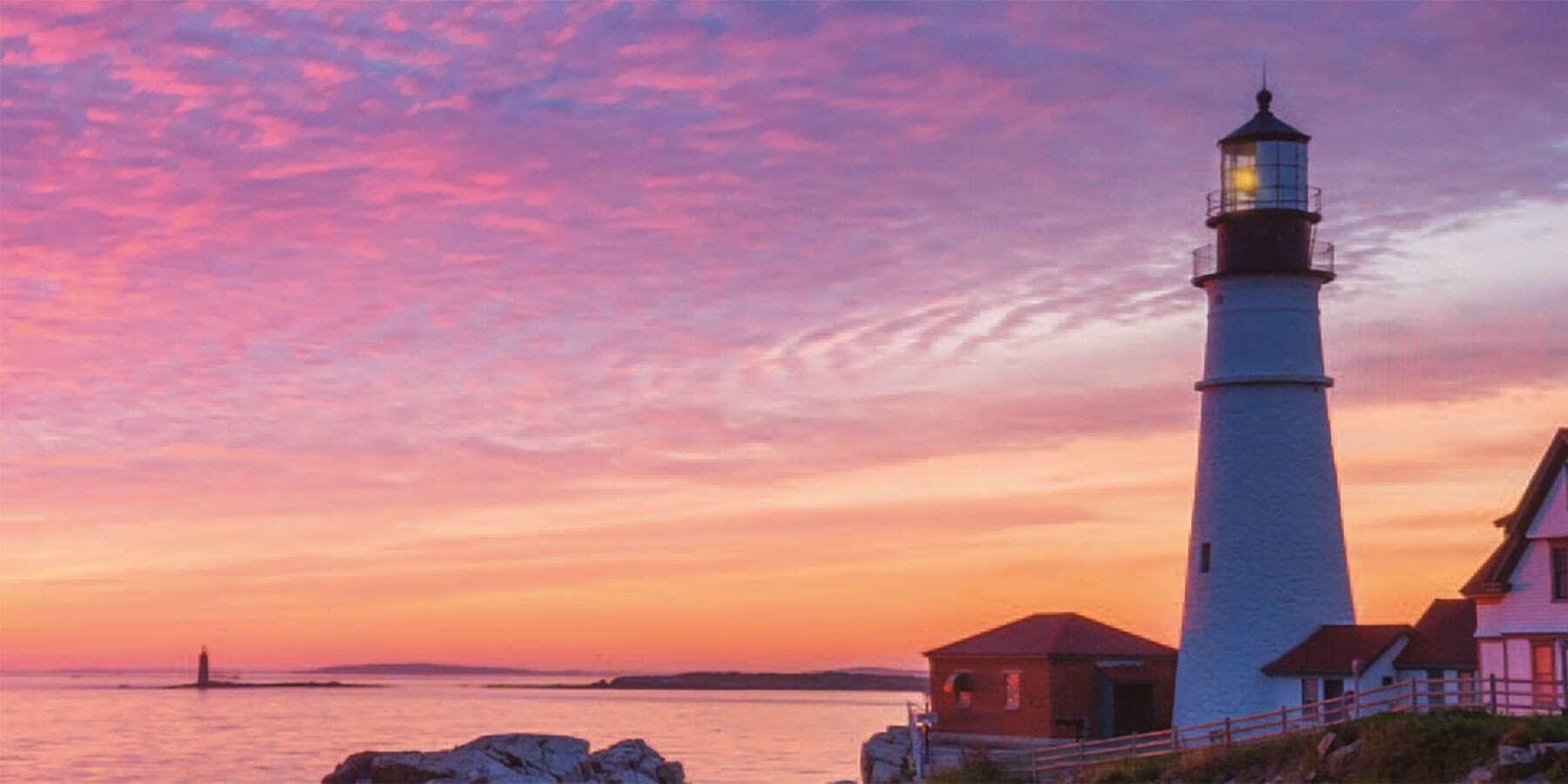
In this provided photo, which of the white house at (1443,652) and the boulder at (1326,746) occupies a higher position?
the white house at (1443,652)

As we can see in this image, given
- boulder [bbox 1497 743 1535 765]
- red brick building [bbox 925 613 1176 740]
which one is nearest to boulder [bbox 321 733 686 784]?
red brick building [bbox 925 613 1176 740]

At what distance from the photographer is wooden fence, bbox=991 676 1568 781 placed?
3256cm

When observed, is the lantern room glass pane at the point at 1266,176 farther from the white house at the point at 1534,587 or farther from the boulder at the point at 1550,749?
the boulder at the point at 1550,749

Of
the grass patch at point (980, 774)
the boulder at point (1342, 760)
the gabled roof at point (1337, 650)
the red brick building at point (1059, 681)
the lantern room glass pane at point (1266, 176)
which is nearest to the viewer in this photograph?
the boulder at point (1342, 760)

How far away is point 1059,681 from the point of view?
146 ft

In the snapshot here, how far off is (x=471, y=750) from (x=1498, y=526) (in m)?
28.0

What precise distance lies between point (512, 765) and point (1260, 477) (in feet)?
75.3

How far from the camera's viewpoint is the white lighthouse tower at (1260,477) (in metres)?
39.4

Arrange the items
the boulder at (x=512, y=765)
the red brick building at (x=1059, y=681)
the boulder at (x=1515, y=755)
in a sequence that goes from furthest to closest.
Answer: the boulder at (x=512, y=765), the red brick building at (x=1059, y=681), the boulder at (x=1515, y=755)

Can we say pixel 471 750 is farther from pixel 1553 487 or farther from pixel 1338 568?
pixel 1553 487

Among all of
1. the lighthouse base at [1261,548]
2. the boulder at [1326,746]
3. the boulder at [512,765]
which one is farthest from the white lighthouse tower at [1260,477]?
the boulder at [512,765]

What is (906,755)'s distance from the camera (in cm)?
5109

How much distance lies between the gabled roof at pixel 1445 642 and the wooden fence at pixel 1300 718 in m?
0.51

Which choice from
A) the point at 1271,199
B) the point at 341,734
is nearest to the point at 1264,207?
the point at 1271,199
